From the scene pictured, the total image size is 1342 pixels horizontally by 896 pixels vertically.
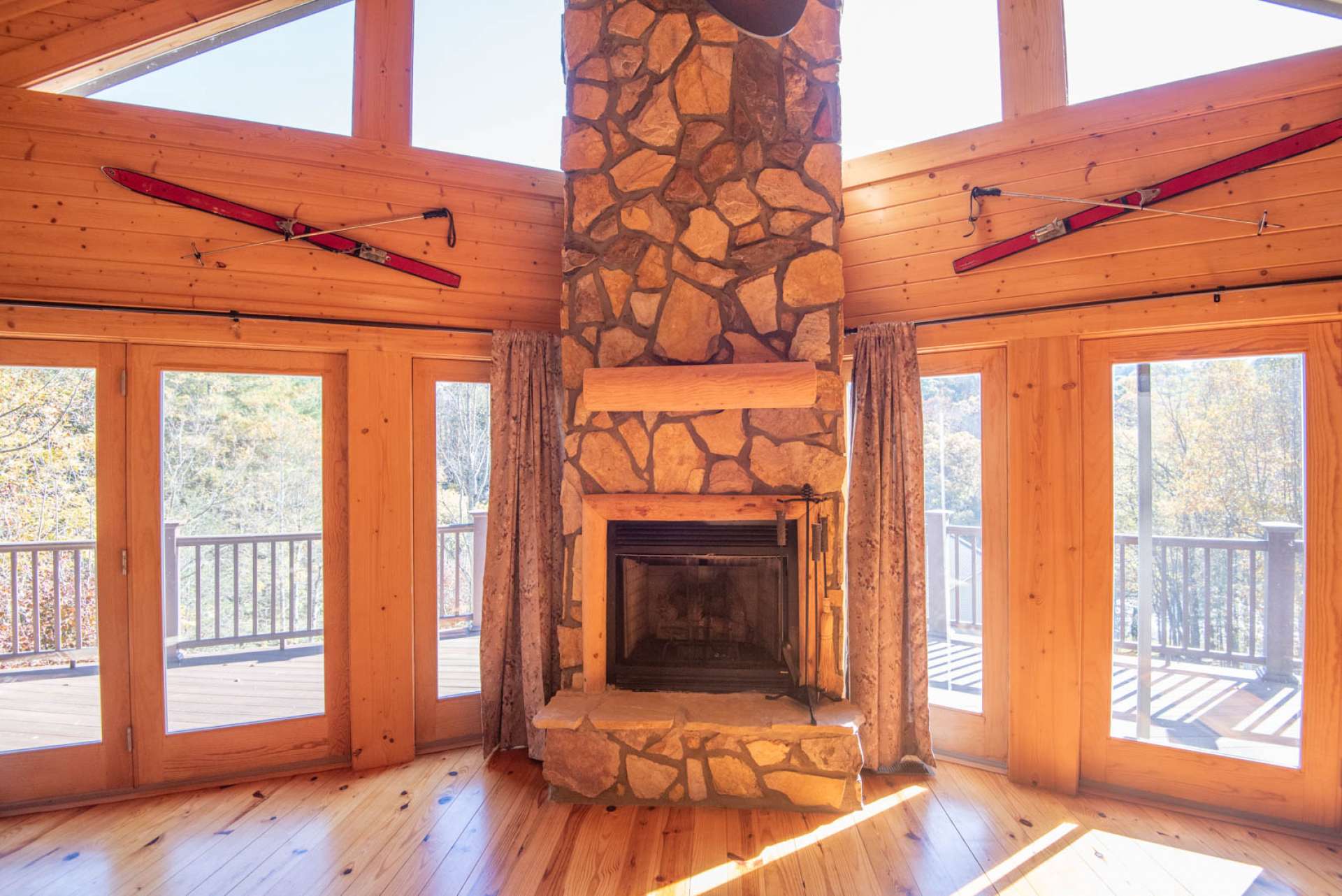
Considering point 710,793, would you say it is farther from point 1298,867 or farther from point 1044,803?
point 1298,867

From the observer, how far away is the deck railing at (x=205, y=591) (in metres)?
2.72

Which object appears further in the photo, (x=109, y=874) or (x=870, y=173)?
(x=870, y=173)

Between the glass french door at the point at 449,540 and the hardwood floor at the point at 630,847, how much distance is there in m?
0.48

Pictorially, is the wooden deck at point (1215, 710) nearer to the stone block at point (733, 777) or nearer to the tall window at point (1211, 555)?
the tall window at point (1211, 555)

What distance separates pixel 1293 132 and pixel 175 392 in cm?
496

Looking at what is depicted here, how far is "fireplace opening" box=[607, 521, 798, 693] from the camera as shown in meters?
2.75

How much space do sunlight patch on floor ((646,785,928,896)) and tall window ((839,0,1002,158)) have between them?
3136 mm

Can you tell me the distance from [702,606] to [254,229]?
111 inches

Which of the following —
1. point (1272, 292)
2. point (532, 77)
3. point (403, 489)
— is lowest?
point (403, 489)

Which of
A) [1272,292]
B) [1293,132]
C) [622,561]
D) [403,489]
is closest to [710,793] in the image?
[622,561]

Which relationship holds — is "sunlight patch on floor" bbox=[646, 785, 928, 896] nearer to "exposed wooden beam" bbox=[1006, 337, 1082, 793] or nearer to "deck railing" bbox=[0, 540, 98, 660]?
"exposed wooden beam" bbox=[1006, 337, 1082, 793]

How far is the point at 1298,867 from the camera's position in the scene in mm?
2207

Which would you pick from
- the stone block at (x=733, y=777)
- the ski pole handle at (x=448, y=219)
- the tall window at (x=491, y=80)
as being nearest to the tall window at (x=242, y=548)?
the ski pole handle at (x=448, y=219)

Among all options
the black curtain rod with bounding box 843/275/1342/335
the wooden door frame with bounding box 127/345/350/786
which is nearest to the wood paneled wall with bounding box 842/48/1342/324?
the black curtain rod with bounding box 843/275/1342/335
